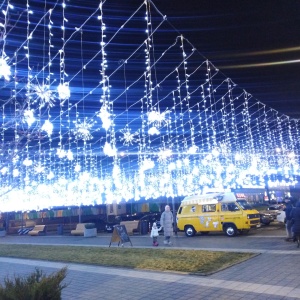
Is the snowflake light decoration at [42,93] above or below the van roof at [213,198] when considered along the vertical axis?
above

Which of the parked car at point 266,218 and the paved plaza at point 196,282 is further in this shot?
the parked car at point 266,218

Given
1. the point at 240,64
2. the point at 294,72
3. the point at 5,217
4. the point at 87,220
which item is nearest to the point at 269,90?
the point at 294,72

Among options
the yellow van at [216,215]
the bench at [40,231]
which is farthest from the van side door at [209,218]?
the bench at [40,231]

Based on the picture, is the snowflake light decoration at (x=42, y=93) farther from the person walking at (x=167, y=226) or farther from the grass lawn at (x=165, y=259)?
the person walking at (x=167, y=226)

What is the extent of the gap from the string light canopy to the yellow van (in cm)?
303

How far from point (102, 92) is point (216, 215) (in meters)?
9.33

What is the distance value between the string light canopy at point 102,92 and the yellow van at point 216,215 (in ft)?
9.94

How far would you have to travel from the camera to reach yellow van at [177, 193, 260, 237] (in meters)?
17.5

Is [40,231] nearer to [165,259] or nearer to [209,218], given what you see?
[209,218]

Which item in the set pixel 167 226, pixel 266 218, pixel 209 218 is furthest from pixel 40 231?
pixel 266 218

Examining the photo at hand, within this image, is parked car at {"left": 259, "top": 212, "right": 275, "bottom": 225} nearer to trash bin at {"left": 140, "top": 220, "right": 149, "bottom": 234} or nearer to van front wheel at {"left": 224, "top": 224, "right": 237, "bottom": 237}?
van front wheel at {"left": 224, "top": 224, "right": 237, "bottom": 237}

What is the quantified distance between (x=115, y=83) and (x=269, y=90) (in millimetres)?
9339

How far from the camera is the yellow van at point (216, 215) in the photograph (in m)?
17.5

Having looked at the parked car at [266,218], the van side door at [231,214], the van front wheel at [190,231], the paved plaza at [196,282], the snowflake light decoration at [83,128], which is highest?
the snowflake light decoration at [83,128]
